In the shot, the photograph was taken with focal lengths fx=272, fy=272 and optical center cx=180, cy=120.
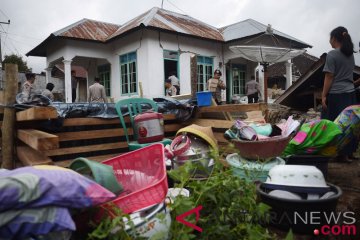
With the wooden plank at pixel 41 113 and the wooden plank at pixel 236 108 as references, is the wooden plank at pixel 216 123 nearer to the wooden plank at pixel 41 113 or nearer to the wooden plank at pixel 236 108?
the wooden plank at pixel 236 108

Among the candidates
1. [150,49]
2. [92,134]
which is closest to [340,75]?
[92,134]

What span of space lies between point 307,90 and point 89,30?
9741 millimetres

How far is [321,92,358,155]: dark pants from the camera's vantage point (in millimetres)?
3854

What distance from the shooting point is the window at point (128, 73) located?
11.6 m

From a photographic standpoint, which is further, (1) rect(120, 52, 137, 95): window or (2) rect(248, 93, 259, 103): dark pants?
(1) rect(120, 52, 137, 95): window

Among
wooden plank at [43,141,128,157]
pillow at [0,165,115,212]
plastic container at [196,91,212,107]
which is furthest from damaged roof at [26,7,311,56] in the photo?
pillow at [0,165,115,212]

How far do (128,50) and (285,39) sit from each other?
797 cm

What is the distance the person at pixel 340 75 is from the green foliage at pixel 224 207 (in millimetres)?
2878

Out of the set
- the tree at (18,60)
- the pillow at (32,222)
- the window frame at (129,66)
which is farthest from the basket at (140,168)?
the tree at (18,60)

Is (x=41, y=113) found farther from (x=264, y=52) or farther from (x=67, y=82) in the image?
(x=67, y=82)

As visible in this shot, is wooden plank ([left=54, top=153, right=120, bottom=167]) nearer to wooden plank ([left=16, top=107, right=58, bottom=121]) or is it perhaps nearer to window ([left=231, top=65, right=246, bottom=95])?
wooden plank ([left=16, top=107, right=58, bottom=121])

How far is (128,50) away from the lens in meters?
11.6

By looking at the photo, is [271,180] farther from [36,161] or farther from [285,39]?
[285,39]

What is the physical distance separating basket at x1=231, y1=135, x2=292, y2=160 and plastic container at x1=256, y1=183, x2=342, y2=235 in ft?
2.58
